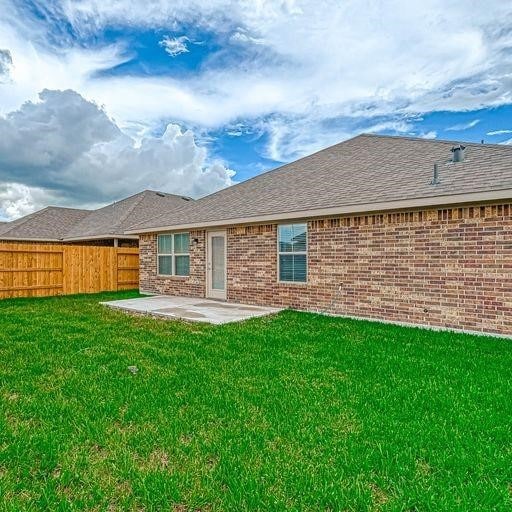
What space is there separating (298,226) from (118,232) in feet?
39.5

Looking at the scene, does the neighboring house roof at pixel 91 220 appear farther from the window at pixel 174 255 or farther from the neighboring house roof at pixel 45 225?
the window at pixel 174 255

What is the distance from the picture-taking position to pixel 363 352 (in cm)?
584

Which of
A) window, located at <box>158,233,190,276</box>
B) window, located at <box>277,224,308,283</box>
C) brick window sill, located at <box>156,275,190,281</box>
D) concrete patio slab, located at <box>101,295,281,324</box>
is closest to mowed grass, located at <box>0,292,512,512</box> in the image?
concrete patio slab, located at <box>101,295,281,324</box>

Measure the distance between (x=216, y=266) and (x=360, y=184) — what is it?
5142 millimetres

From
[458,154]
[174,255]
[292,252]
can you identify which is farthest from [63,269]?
[458,154]

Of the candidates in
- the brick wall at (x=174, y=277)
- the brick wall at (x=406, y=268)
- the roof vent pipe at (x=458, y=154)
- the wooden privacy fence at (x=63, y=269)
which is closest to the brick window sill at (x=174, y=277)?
the brick wall at (x=174, y=277)

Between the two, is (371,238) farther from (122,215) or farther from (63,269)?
(122,215)

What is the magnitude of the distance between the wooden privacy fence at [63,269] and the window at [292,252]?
28.7 feet

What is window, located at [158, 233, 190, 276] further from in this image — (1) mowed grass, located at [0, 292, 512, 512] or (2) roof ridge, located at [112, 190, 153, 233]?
(1) mowed grass, located at [0, 292, 512, 512]

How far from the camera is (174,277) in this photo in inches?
531

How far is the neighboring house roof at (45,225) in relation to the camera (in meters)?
22.0

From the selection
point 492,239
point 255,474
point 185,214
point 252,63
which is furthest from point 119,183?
point 255,474

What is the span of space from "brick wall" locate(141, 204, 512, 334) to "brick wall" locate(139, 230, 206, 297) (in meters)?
2.20

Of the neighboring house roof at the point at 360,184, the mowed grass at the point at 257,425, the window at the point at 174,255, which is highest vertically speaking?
the neighboring house roof at the point at 360,184
